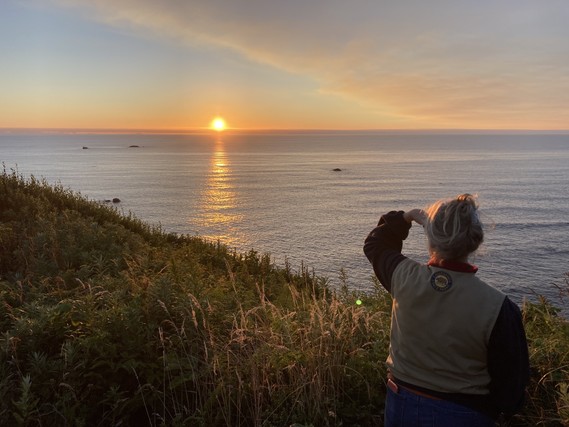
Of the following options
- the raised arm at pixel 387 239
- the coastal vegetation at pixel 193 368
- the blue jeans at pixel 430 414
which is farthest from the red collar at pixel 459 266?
the coastal vegetation at pixel 193 368

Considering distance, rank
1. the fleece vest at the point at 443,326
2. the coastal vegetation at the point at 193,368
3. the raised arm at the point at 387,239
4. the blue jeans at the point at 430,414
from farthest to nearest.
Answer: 1. the coastal vegetation at the point at 193,368
2. the raised arm at the point at 387,239
3. the blue jeans at the point at 430,414
4. the fleece vest at the point at 443,326

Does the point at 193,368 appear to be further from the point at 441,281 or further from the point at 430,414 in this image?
the point at 441,281

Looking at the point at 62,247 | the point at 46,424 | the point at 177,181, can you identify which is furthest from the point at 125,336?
the point at 177,181

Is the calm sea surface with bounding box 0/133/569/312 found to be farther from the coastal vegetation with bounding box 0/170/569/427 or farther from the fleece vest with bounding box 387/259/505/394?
the coastal vegetation with bounding box 0/170/569/427

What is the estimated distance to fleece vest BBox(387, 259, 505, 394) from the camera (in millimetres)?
2506

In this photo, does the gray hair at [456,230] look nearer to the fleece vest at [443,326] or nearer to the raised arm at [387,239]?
the fleece vest at [443,326]

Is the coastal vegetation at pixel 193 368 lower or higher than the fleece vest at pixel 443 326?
lower

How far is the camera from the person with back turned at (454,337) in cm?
252

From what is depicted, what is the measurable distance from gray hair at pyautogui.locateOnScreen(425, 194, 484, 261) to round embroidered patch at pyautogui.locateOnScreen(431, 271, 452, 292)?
94mm

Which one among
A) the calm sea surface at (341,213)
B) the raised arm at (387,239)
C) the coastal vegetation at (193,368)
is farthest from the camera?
the calm sea surface at (341,213)

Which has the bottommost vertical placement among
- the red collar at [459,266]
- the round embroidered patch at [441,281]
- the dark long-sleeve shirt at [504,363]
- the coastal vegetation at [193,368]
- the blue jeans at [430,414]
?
the coastal vegetation at [193,368]

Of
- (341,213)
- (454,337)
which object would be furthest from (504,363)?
(341,213)

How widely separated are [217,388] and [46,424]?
1.41 metres

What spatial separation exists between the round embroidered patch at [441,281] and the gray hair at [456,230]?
0.31ft
